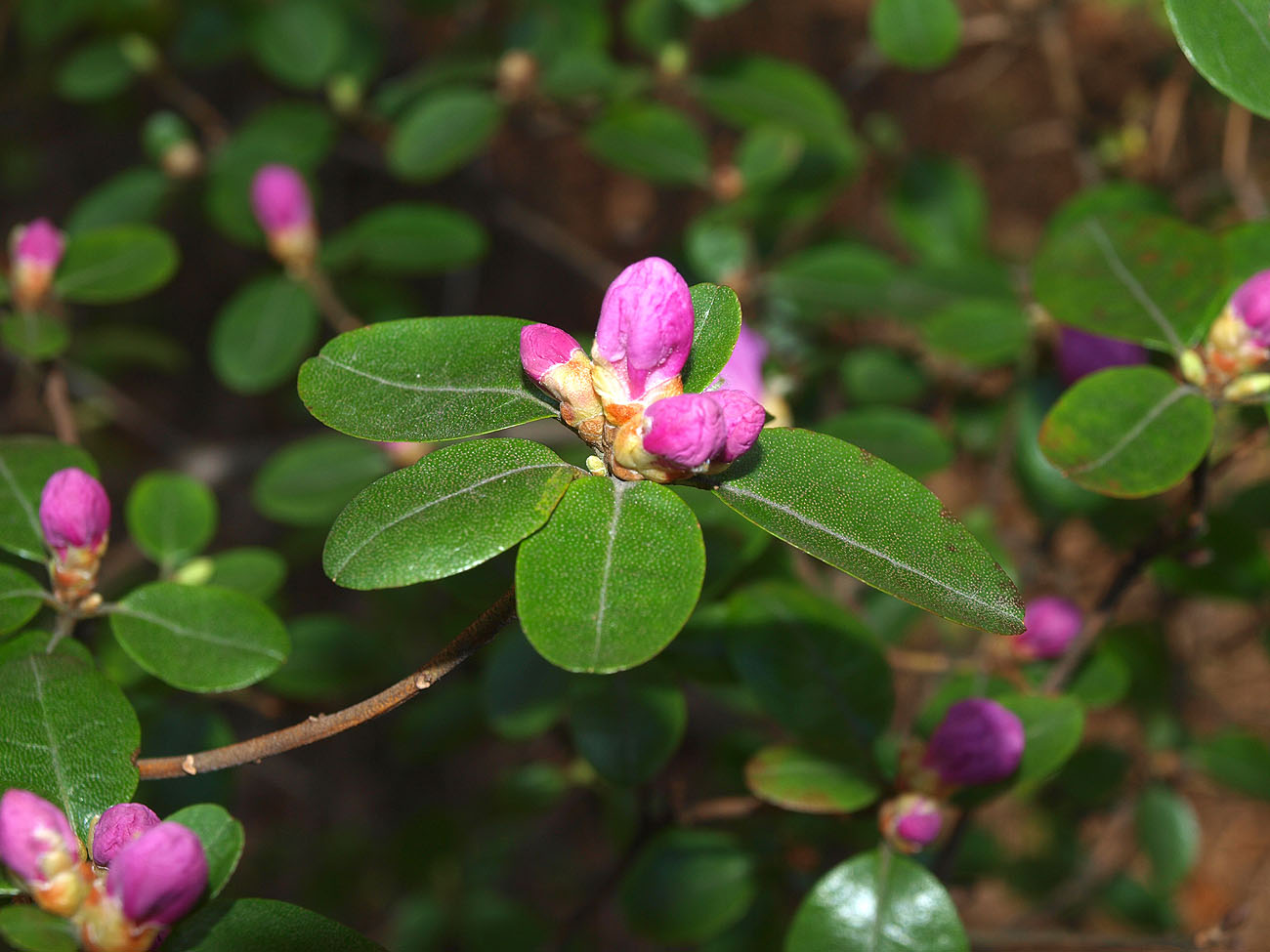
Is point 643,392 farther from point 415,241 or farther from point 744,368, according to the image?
point 415,241

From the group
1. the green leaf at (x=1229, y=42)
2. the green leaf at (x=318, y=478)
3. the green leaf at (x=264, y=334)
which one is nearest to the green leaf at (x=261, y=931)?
the green leaf at (x=318, y=478)

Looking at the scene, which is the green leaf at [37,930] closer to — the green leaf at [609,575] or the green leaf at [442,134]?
the green leaf at [609,575]

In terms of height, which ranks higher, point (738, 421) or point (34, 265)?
point (738, 421)

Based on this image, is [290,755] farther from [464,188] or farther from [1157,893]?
[1157,893]

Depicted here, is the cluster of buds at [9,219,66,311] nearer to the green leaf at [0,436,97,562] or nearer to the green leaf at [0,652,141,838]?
the green leaf at [0,436,97,562]

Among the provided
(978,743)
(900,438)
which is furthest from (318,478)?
(978,743)

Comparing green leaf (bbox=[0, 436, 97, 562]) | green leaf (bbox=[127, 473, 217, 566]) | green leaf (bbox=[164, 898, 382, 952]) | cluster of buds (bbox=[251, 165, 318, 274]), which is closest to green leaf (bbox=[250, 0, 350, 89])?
cluster of buds (bbox=[251, 165, 318, 274])

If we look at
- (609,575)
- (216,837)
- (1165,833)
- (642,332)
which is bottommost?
(1165,833)
